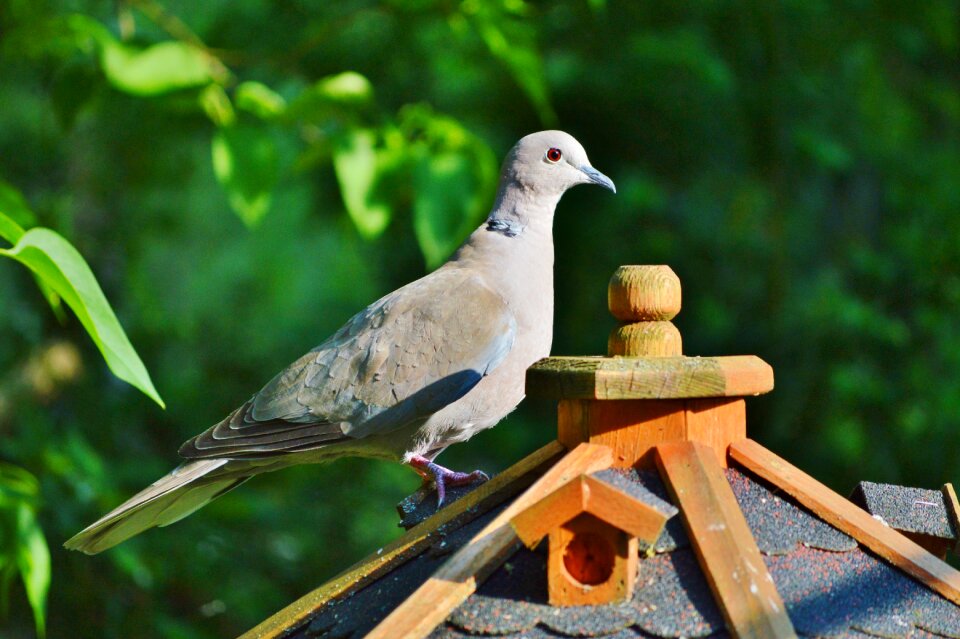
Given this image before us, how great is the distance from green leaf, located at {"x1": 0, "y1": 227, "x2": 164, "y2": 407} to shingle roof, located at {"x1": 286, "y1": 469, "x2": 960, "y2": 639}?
0.32 metres

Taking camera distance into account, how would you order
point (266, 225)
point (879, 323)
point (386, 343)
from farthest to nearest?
point (266, 225) < point (879, 323) < point (386, 343)

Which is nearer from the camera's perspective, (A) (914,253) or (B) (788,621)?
(B) (788,621)

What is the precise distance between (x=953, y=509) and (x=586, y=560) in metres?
0.45

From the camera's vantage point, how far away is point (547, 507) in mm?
899

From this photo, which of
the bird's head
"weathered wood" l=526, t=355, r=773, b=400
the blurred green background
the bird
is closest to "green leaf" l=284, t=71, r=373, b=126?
the bird's head

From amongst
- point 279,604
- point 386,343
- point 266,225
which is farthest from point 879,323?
point 266,225

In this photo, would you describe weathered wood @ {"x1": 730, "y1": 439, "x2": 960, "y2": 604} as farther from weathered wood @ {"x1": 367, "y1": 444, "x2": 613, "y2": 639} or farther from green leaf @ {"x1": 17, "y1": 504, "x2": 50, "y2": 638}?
green leaf @ {"x1": 17, "y1": 504, "x2": 50, "y2": 638}

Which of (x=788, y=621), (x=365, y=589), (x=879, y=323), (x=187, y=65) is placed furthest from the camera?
(x=879, y=323)

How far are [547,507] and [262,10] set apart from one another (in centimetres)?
409

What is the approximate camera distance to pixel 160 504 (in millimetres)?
1671

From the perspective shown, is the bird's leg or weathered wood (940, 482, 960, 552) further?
the bird's leg

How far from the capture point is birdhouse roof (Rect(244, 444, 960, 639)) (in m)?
0.90

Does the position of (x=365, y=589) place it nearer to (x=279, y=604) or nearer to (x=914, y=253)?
(x=279, y=604)

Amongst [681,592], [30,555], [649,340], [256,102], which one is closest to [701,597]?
[681,592]
